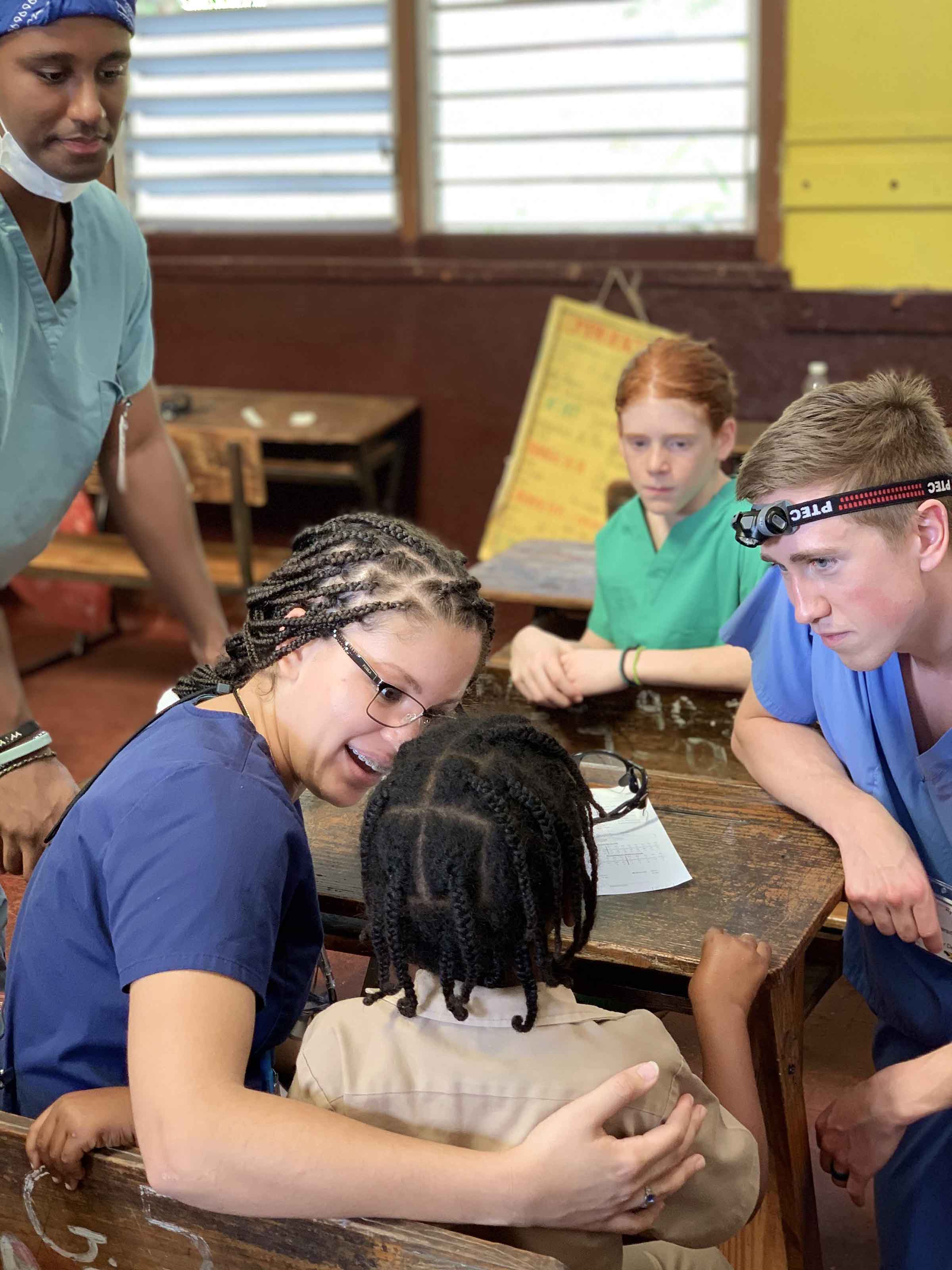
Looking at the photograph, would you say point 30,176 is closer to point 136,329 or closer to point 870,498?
point 136,329

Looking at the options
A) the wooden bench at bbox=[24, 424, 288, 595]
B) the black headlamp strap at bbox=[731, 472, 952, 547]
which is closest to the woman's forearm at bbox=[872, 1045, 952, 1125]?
the black headlamp strap at bbox=[731, 472, 952, 547]

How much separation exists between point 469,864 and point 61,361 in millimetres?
1215

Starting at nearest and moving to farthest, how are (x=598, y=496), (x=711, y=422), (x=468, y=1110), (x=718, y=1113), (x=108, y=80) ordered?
(x=468, y=1110)
(x=718, y=1113)
(x=108, y=80)
(x=711, y=422)
(x=598, y=496)

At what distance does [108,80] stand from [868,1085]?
1537mm

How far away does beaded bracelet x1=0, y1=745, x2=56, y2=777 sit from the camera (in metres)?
1.61

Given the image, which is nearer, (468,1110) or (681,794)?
(468,1110)

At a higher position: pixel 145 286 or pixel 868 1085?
pixel 145 286

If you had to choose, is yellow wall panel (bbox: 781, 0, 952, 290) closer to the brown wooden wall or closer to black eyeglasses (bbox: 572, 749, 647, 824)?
the brown wooden wall

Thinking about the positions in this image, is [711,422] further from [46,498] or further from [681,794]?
[46,498]

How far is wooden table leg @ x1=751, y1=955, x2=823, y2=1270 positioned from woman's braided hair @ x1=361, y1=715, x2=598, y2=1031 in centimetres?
42

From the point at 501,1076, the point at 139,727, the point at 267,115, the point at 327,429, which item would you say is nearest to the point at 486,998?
the point at 501,1076

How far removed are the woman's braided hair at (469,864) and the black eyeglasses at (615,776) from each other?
1.75 feet

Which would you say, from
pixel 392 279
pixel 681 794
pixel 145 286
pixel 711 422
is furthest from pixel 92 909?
pixel 392 279

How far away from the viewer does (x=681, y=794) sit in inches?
68.6
